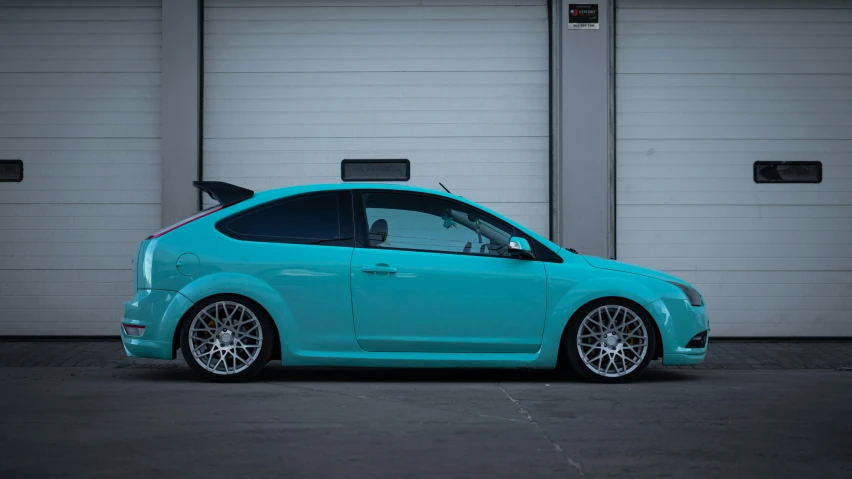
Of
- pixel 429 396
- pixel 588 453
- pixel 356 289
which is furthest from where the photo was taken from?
pixel 356 289

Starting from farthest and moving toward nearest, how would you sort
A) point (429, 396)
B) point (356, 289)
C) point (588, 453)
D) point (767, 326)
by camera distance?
point (767, 326) → point (356, 289) → point (429, 396) → point (588, 453)

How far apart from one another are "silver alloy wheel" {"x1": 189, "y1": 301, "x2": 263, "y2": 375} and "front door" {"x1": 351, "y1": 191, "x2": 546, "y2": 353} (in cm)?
78

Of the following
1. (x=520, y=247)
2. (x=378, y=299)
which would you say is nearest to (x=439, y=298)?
(x=378, y=299)

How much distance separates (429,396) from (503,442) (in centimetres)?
189

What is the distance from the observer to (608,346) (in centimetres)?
869

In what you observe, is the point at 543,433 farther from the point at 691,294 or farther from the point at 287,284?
the point at 691,294

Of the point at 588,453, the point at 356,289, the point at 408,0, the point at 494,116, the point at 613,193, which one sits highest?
the point at 408,0

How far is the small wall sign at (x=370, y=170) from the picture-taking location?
1250cm

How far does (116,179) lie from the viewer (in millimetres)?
12547

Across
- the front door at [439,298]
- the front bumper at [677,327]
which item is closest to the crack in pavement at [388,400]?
the front door at [439,298]

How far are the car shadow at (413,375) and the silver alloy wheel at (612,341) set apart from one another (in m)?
0.27

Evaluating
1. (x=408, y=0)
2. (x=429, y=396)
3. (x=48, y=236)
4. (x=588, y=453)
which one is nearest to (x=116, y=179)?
(x=48, y=236)

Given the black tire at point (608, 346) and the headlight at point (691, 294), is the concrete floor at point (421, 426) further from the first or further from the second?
the headlight at point (691, 294)

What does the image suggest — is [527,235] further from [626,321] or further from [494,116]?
[494,116]
